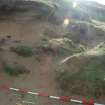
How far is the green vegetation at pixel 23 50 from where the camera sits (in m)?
16.2

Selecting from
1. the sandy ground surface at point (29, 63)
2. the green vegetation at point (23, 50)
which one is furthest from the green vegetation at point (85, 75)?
the green vegetation at point (23, 50)

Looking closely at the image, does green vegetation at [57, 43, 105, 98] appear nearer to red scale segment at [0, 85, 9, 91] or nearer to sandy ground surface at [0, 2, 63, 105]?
sandy ground surface at [0, 2, 63, 105]

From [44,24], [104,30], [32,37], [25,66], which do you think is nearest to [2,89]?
[25,66]

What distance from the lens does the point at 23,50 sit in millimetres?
16297

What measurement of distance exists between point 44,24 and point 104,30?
5.13m

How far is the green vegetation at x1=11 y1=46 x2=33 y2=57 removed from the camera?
1616cm

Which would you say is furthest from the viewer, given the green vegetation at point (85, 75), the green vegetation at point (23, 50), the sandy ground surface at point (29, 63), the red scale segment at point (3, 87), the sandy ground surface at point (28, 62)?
the green vegetation at point (23, 50)

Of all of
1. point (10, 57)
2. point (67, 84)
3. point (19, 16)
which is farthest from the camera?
point (19, 16)

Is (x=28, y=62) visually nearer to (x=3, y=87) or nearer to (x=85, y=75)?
(x=3, y=87)

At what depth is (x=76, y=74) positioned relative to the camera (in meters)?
12.6

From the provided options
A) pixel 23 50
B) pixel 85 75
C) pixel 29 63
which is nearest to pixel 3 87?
pixel 29 63

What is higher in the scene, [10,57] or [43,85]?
[10,57]

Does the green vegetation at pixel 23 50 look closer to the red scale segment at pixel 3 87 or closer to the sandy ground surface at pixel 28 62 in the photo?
the sandy ground surface at pixel 28 62

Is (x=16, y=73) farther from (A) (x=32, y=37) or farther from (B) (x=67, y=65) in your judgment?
(A) (x=32, y=37)
